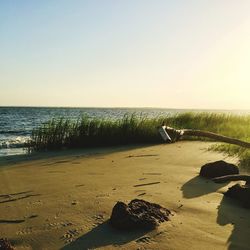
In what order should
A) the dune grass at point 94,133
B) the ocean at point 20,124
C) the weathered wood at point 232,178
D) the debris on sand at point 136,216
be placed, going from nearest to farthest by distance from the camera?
1. the debris on sand at point 136,216
2. the weathered wood at point 232,178
3. the dune grass at point 94,133
4. the ocean at point 20,124

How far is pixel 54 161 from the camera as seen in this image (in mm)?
9258

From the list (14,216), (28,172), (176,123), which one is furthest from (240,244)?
(176,123)

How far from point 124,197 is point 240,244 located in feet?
6.24

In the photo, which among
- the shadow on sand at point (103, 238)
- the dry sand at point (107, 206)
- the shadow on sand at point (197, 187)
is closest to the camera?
the shadow on sand at point (103, 238)

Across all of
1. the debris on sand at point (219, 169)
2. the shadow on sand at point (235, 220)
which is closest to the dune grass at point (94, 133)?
the debris on sand at point (219, 169)

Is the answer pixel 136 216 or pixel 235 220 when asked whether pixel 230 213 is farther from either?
pixel 136 216

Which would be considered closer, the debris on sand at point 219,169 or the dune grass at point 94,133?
the debris on sand at point 219,169

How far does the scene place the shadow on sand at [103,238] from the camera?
3473mm

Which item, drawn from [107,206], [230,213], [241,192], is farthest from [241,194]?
[107,206]

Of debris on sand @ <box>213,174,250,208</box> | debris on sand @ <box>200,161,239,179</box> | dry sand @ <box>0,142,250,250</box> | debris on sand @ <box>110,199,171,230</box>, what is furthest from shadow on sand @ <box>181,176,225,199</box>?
debris on sand @ <box>110,199,171,230</box>

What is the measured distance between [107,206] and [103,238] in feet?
3.34

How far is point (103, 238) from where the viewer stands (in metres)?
3.61

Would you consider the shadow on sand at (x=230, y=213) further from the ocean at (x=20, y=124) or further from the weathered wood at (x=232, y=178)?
the ocean at (x=20, y=124)

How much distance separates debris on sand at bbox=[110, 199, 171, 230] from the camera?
12.3 ft
